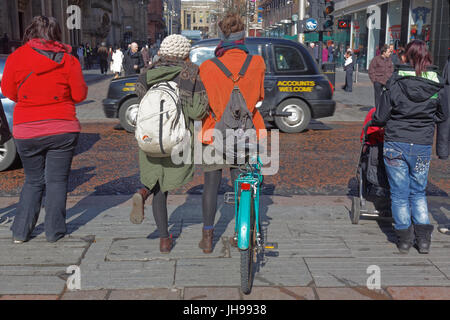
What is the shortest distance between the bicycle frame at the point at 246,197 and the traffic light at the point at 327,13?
13.7m

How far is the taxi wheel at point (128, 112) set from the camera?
10.3 meters

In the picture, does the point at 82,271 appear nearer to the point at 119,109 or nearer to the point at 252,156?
the point at 252,156

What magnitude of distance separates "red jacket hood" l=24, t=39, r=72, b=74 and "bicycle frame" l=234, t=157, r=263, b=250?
1732 mm

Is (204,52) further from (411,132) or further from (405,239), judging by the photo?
(405,239)

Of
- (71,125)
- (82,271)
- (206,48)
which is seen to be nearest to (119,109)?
(206,48)

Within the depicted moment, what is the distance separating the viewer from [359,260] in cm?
407

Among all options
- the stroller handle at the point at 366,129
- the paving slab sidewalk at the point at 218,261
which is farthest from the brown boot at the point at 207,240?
the stroller handle at the point at 366,129

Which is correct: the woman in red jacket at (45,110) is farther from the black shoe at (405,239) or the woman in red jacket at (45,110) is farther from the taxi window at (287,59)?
the taxi window at (287,59)

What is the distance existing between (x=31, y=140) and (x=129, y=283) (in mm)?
1466

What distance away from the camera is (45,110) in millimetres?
4211

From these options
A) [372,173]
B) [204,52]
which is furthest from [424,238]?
→ [204,52]

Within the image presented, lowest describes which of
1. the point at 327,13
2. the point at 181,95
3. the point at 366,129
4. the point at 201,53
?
the point at 366,129

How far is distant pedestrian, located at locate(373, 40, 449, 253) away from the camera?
161 inches

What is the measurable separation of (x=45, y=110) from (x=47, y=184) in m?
0.64
